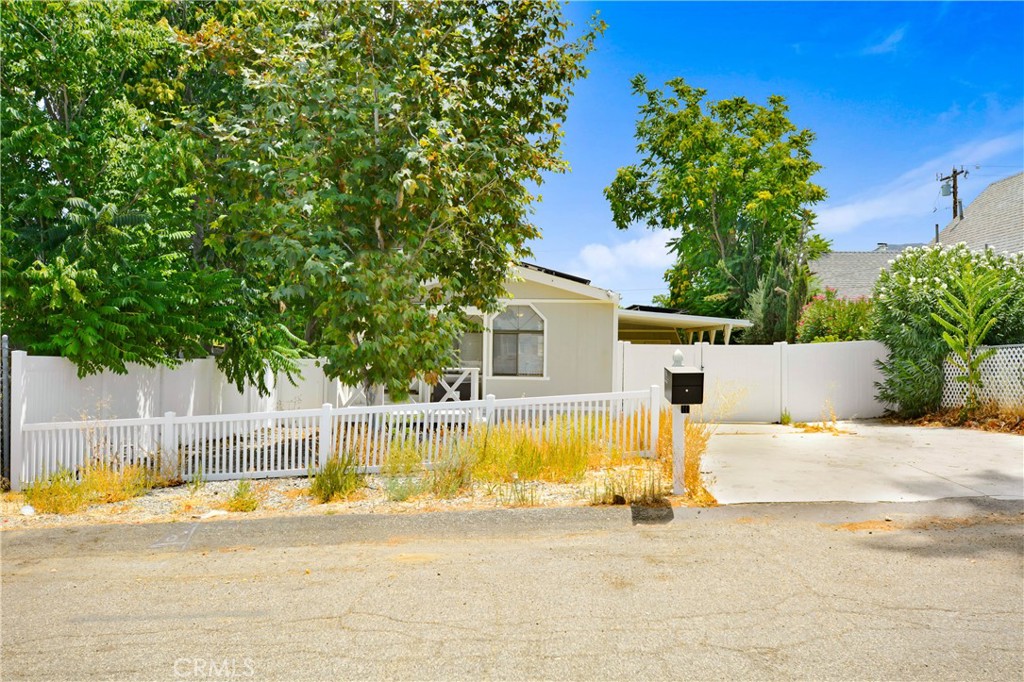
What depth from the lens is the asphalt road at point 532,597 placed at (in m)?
3.36

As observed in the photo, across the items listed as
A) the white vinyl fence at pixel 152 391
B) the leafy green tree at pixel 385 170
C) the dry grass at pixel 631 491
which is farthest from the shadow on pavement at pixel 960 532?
the white vinyl fence at pixel 152 391

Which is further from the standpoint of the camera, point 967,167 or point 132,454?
point 967,167

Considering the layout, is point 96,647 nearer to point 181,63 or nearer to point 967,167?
point 181,63

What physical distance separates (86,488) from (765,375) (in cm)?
1205

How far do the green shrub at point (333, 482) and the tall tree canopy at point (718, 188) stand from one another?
22087mm

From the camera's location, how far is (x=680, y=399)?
21.5 feet

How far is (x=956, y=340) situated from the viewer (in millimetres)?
12266

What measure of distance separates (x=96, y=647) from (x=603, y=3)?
479 inches

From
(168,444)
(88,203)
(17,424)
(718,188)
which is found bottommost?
(168,444)

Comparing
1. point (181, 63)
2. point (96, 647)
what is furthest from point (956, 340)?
point (181, 63)

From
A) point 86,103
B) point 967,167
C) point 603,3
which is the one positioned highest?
point 967,167

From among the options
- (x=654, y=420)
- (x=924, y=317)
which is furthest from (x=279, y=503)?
(x=924, y=317)

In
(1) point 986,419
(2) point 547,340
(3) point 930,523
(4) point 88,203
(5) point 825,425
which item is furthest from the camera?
(2) point 547,340

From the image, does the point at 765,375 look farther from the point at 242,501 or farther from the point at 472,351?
the point at 242,501
